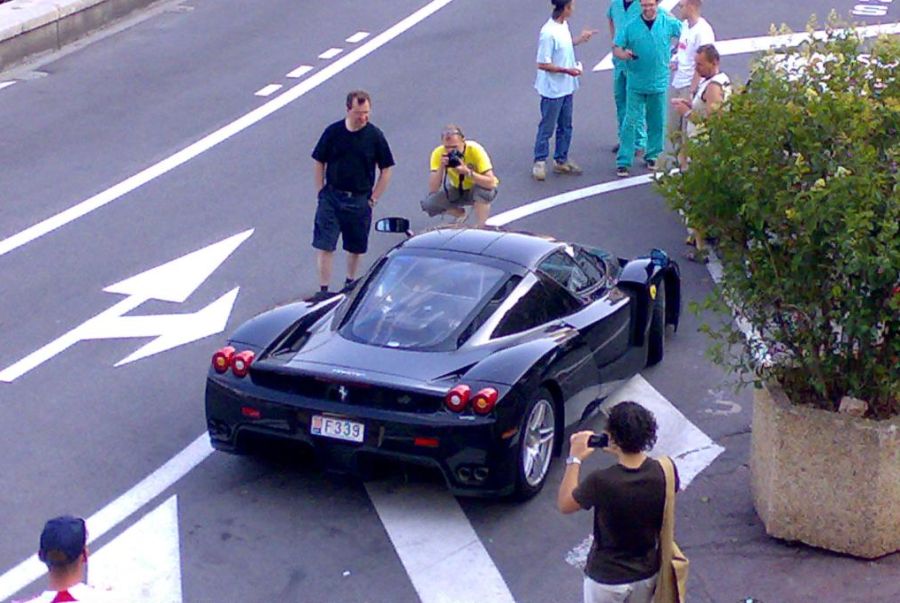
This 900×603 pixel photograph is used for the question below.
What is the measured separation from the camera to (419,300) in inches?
368

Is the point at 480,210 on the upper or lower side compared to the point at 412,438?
lower

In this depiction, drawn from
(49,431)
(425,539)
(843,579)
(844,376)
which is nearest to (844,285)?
(844,376)

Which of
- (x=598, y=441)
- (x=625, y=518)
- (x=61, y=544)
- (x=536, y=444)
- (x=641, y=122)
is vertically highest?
(x=61, y=544)

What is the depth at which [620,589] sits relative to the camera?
6305 millimetres

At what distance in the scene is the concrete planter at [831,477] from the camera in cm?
792

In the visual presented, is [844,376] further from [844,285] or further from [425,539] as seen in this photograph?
[425,539]

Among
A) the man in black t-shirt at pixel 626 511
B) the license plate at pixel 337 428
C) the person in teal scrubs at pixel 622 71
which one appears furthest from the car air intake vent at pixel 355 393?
the person in teal scrubs at pixel 622 71

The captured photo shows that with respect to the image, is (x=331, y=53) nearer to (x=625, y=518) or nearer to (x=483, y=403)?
(x=483, y=403)

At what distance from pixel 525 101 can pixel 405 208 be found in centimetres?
402

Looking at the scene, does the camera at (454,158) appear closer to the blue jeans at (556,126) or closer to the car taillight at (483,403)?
the blue jeans at (556,126)

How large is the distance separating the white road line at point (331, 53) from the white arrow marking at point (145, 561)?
40.6 feet

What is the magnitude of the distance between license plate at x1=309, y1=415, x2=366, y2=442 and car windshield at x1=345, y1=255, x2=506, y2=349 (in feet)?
2.11

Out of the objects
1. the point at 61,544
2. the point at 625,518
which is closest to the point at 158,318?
the point at 625,518

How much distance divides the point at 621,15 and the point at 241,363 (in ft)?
29.2
